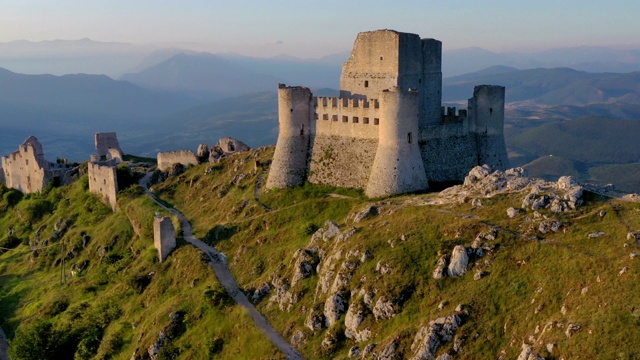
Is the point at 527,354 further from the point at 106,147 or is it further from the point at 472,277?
the point at 106,147

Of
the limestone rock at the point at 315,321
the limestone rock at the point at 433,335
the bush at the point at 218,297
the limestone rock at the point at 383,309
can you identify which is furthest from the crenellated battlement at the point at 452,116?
the limestone rock at the point at 433,335

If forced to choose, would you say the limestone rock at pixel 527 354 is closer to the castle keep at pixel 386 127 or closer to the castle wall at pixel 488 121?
the castle keep at pixel 386 127

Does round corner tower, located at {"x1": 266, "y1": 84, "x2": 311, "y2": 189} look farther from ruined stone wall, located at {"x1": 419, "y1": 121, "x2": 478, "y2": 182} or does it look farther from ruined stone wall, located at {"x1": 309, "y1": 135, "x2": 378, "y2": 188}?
ruined stone wall, located at {"x1": 419, "y1": 121, "x2": 478, "y2": 182}

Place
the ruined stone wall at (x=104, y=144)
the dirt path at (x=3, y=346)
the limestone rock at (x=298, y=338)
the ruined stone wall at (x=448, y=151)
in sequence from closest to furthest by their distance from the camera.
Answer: the limestone rock at (x=298, y=338)
the ruined stone wall at (x=448, y=151)
the dirt path at (x=3, y=346)
the ruined stone wall at (x=104, y=144)

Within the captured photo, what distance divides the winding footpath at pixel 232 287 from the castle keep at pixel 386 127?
10.6 meters

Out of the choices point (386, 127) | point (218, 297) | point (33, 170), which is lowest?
point (218, 297)

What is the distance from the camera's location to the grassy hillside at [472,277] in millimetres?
33031

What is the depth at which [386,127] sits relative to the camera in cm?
5794

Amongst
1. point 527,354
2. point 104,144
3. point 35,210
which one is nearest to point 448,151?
point 527,354

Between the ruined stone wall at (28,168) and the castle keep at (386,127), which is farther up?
the castle keep at (386,127)

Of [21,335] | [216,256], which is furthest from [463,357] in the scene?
[21,335]

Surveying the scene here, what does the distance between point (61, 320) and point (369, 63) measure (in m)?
40.5

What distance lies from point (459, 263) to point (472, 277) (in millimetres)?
1306

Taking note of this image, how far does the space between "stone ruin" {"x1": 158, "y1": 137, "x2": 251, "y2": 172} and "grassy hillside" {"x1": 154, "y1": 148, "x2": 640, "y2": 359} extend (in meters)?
30.9
